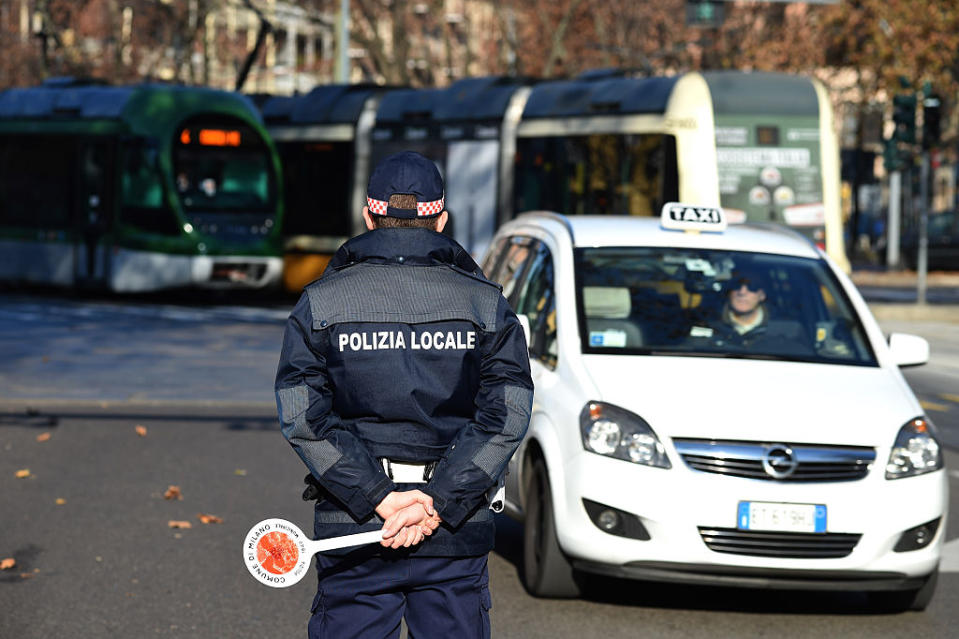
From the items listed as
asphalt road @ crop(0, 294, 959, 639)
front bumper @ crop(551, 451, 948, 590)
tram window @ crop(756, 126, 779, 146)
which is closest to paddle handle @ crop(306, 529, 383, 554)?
asphalt road @ crop(0, 294, 959, 639)

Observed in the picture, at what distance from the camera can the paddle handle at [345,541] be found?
4031 millimetres

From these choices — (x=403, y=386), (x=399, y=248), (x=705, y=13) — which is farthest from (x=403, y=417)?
(x=705, y=13)

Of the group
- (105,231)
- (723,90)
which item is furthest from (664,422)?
(105,231)

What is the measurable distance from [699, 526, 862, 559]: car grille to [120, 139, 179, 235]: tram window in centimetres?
1903

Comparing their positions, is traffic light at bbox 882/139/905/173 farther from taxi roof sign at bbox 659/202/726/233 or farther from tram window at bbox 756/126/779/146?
taxi roof sign at bbox 659/202/726/233

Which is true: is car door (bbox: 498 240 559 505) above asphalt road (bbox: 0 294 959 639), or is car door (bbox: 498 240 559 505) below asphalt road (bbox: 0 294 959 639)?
above

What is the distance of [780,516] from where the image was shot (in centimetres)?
646

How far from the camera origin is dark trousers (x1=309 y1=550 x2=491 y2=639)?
412 centimetres

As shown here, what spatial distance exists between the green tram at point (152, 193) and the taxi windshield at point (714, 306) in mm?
17304

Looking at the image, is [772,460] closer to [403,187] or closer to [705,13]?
[403,187]

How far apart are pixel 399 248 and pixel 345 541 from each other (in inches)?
28.3

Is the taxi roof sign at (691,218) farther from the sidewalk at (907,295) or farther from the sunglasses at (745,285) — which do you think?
the sidewalk at (907,295)

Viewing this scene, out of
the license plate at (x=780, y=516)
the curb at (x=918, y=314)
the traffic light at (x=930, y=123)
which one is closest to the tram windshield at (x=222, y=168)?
the curb at (x=918, y=314)

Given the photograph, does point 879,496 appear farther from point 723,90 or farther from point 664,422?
point 723,90
